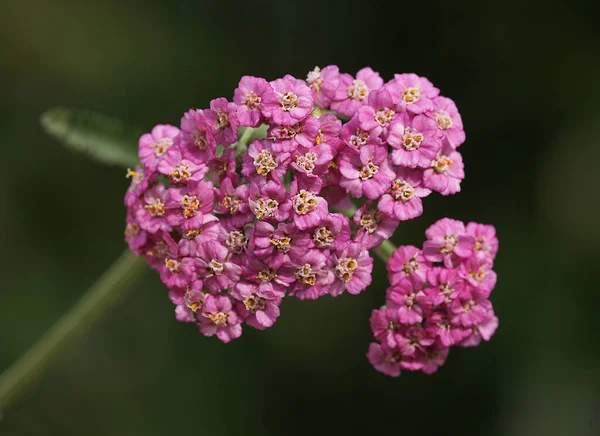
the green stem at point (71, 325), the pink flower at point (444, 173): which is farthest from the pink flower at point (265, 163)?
the green stem at point (71, 325)

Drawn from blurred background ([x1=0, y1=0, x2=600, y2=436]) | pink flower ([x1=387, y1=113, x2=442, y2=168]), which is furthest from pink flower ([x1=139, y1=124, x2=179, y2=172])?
blurred background ([x1=0, y1=0, x2=600, y2=436])

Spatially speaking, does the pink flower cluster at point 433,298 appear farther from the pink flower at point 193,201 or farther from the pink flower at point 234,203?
the pink flower at point 193,201

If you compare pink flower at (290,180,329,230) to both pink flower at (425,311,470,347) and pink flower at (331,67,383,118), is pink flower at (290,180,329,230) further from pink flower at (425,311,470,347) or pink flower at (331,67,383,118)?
pink flower at (425,311,470,347)

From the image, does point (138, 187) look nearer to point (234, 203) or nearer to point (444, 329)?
point (234, 203)

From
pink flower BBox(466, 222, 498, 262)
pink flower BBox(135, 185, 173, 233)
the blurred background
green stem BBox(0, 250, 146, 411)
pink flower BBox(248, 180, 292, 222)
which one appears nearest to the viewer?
pink flower BBox(248, 180, 292, 222)

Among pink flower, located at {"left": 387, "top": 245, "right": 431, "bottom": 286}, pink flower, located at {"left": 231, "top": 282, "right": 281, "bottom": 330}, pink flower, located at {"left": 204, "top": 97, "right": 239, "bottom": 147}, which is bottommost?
pink flower, located at {"left": 231, "top": 282, "right": 281, "bottom": 330}

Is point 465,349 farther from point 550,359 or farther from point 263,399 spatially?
point 263,399

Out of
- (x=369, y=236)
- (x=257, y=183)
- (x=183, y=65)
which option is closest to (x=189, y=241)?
(x=257, y=183)

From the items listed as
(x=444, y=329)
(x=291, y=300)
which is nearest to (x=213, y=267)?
(x=444, y=329)
